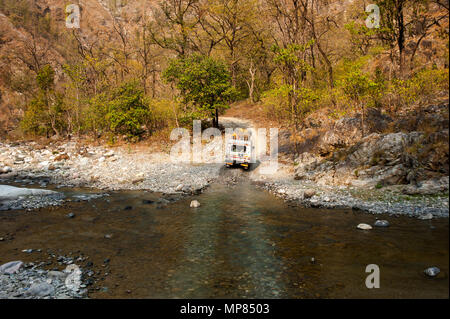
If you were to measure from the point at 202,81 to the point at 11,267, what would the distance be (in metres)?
26.8

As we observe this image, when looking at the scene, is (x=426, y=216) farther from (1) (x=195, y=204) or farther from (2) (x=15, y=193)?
(2) (x=15, y=193)

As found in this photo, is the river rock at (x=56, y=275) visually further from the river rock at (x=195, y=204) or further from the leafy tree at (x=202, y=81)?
the leafy tree at (x=202, y=81)

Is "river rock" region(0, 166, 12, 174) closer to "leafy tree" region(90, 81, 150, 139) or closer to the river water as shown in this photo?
"leafy tree" region(90, 81, 150, 139)

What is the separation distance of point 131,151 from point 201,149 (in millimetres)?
8174

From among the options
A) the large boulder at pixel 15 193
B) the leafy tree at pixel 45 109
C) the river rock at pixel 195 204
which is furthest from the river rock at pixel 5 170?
the river rock at pixel 195 204

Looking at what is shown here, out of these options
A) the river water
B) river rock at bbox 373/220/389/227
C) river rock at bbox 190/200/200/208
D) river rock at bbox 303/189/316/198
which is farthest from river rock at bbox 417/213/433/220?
river rock at bbox 190/200/200/208

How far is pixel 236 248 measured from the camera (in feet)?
39.7

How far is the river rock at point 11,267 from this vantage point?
10539 millimetres

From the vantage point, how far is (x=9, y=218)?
16.1 m

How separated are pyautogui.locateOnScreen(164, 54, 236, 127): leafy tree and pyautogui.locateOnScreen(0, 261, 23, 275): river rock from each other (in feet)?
81.7

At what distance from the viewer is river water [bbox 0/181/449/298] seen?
8438 millimetres
